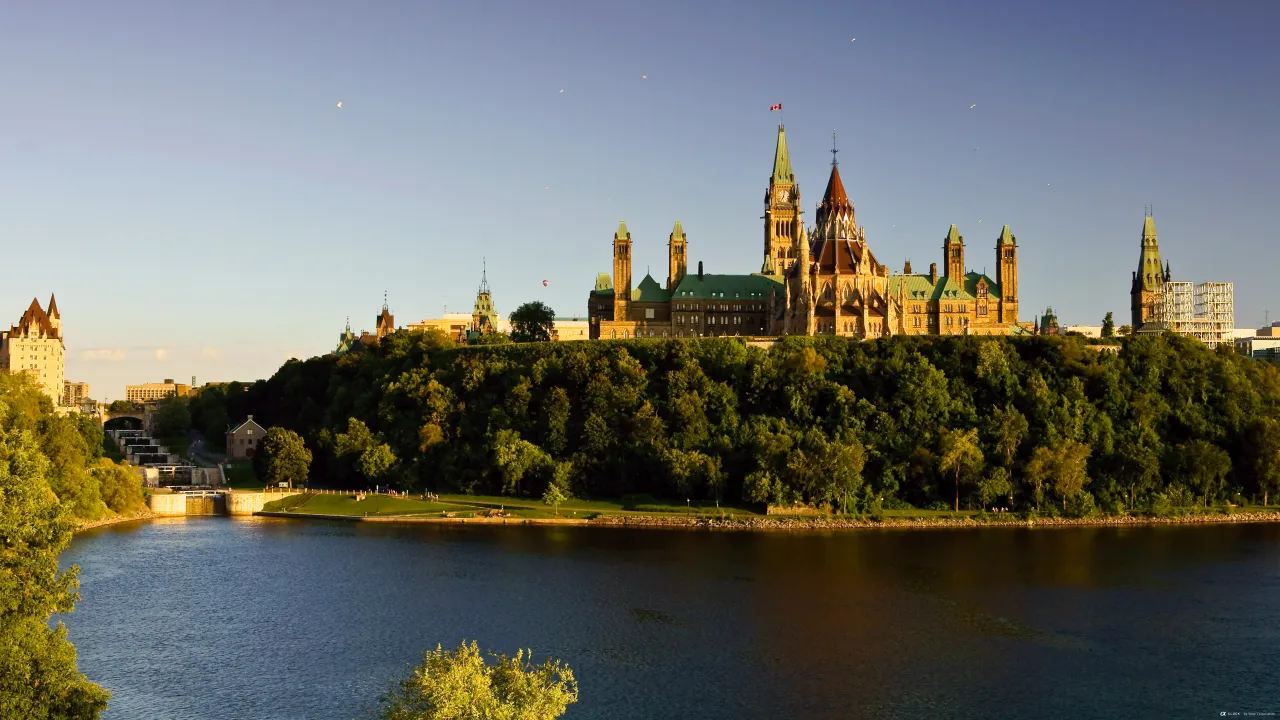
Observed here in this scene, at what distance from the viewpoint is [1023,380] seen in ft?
374

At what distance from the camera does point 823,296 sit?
133625mm

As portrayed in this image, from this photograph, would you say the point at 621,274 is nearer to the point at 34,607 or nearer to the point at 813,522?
the point at 813,522

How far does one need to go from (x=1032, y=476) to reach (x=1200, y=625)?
37732 mm

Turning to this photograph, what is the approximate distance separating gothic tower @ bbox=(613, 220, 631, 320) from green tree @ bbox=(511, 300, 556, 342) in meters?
10.3

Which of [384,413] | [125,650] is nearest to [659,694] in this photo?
[125,650]

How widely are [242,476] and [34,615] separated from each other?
292 ft

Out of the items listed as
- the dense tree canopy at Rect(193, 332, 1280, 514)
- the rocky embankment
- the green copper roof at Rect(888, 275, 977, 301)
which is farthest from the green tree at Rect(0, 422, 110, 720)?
the green copper roof at Rect(888, 275, 977, 301)

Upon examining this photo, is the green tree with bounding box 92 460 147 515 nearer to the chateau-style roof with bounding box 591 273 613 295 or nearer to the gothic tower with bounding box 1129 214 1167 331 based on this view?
the chateau-style roof with bounding box 591 273 613 295

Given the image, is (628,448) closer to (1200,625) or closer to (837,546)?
(837,546)

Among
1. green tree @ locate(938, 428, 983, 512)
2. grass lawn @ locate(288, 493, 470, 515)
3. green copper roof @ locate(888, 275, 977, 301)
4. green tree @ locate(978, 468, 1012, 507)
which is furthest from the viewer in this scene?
green copper roof @ locate(888, 275, 977, 301)

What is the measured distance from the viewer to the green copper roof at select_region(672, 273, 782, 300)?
146m

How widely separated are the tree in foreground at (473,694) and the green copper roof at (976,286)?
120146 millimetres

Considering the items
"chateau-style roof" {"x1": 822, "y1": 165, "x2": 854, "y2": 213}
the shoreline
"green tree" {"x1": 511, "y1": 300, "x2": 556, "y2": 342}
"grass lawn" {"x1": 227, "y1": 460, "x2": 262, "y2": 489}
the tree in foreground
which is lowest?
the shoreline

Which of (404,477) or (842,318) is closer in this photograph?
(404,477)
